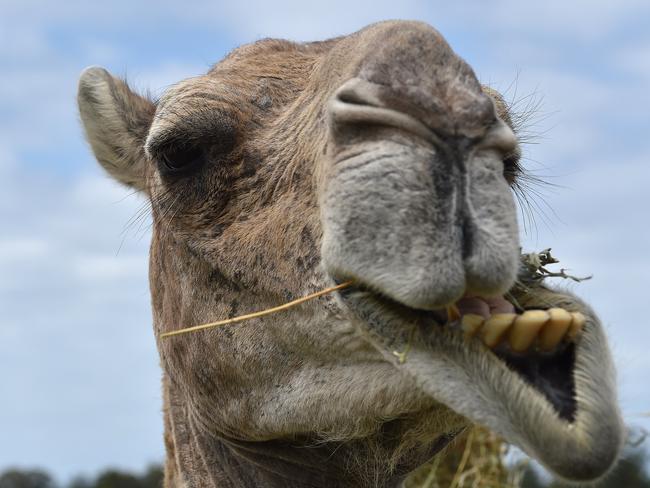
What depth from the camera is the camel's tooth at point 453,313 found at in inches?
171

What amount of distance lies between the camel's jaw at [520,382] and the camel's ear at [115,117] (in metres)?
2.98

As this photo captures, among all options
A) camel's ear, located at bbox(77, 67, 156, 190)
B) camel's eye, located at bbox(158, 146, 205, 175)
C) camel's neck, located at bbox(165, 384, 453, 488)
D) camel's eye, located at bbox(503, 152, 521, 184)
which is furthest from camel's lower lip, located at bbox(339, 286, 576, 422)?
camel's ear, located at bbox(77, 67, 156, 190)

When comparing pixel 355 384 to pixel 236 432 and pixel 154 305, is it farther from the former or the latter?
pixel 154 305

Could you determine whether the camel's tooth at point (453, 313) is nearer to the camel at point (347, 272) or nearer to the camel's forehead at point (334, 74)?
the camel at point (347, 272)

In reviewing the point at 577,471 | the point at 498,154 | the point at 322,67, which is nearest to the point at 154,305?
the point at 322,67

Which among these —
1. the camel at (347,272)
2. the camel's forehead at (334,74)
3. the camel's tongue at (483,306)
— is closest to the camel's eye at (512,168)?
the camel at (347,272)

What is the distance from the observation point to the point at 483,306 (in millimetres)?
4418

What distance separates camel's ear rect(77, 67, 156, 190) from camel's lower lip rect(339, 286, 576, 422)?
120 inches

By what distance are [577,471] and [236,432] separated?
2637mm

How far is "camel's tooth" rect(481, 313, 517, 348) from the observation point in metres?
4.20

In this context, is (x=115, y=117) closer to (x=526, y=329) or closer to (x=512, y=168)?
(x=512, y=168)

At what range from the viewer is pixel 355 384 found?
5078mm

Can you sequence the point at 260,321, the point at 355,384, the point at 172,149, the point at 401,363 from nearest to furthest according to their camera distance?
the point at 401,363, the point at 355,384, the point at 260,321, the point at 172,149

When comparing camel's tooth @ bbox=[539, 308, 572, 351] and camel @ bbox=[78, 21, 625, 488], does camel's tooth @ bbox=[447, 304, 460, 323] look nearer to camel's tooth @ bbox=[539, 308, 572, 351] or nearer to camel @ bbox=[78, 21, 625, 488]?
camel @ bbox=[78, 21, 625, 488]
